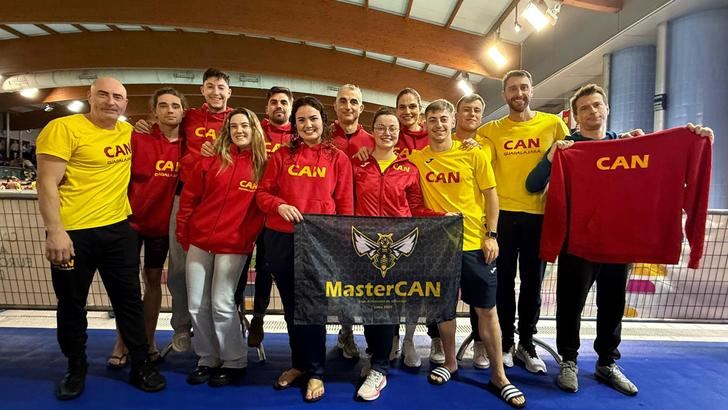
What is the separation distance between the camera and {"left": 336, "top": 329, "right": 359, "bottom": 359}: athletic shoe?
3.43m

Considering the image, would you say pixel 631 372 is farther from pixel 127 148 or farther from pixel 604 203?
pixel 127 148

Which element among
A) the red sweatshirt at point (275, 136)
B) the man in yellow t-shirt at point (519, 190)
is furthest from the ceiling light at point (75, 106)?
the man in yellow t-shirt at point (519, 190)

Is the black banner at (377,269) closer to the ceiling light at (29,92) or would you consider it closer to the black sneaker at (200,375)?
the black sneaker at (200,375)

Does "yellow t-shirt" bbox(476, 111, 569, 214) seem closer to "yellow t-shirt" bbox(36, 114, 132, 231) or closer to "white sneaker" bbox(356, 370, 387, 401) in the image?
"white sneaker" bbox(356, 370, 387, 401)

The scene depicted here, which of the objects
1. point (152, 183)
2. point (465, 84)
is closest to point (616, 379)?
point (152, 183)

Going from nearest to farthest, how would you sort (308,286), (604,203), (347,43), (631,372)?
1. (308,286)
2. (604,203)
3. (631,372)
4. (347,43)

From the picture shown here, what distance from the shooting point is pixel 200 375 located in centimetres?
292

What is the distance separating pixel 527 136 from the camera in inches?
120

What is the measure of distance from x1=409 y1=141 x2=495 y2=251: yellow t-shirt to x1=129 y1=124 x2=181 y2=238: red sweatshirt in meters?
1.94

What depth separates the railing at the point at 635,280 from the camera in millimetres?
4238

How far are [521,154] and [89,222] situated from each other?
3090 mm

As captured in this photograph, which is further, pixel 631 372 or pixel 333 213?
pixel 631 372

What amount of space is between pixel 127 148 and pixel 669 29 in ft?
21.9

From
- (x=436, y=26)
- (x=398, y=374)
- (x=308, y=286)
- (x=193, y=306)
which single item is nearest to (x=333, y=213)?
(x=308, y=286)
